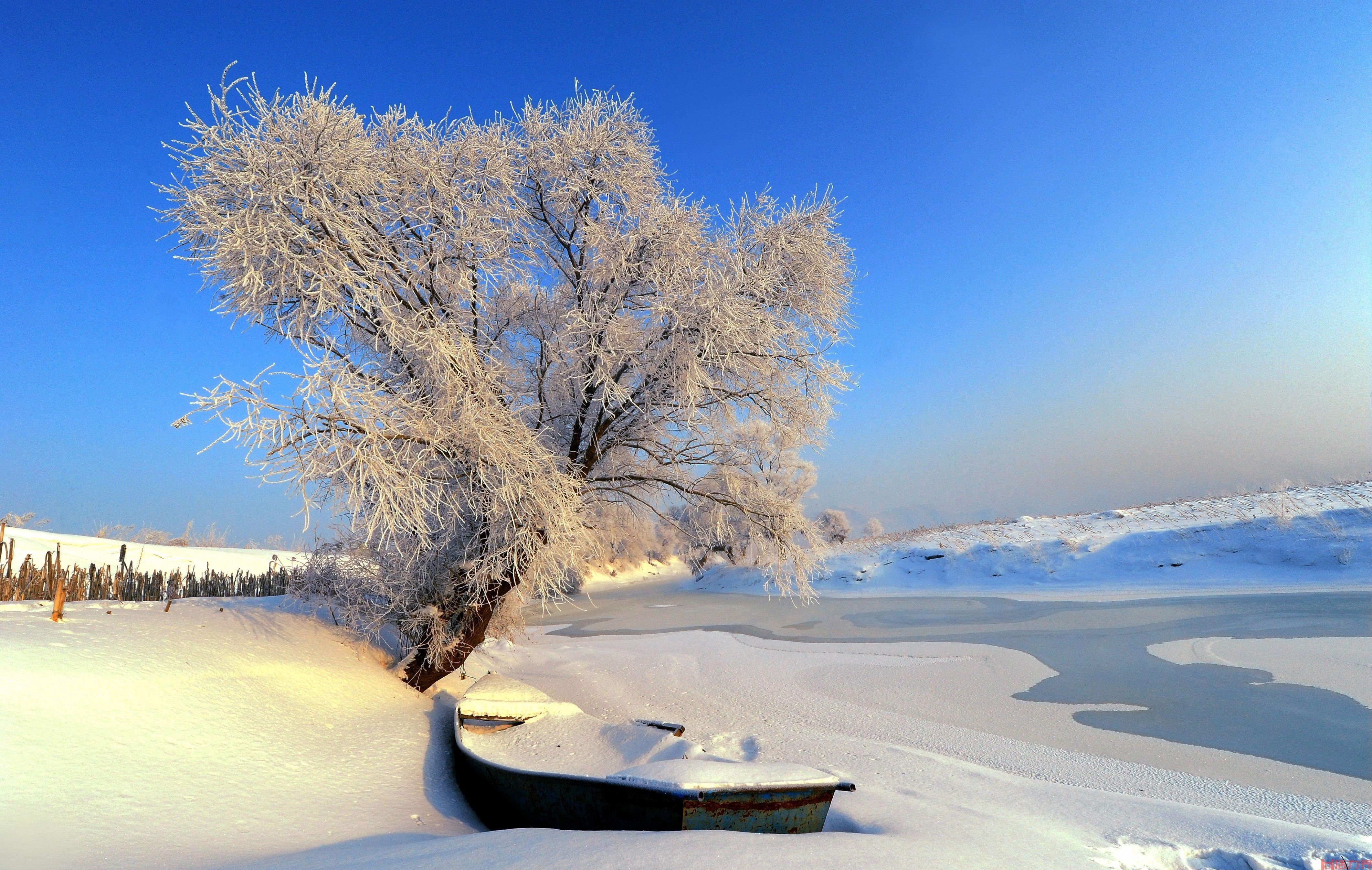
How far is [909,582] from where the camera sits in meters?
19.2

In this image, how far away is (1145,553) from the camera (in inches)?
631

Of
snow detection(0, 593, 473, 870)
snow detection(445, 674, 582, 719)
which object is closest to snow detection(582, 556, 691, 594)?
snow detection(445, 674, 582, 719)

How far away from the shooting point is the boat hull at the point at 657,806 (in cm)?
285

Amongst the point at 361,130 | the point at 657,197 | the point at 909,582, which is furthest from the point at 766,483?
the point at 909,582

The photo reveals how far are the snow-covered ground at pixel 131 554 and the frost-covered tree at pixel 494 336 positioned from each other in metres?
7.22

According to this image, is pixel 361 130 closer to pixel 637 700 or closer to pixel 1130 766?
pixel 637 700

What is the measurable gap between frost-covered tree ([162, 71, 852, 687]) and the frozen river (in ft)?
9.39

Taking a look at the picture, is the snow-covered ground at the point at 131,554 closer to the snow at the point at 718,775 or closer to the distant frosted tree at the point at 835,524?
the snow at the point at 718,775

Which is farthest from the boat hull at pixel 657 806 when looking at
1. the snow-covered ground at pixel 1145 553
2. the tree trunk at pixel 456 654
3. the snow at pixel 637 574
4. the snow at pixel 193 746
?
the snow at pixel 637 574

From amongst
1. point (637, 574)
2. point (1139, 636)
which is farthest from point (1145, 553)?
point (637, 574)

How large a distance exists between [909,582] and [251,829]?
18607 millimetres

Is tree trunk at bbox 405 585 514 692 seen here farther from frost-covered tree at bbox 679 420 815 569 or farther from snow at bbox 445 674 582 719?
frost-covered tree at bbox 679 420 815 569

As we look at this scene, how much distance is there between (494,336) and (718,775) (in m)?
5.29

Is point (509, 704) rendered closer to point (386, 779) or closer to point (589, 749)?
point (589, 749)
